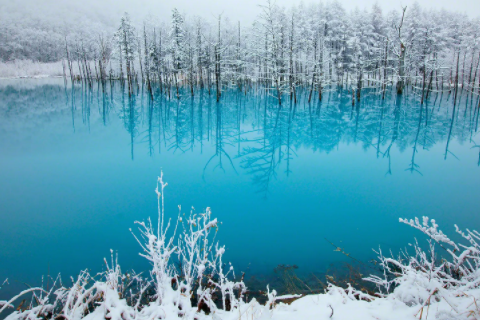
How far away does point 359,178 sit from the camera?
9.33m

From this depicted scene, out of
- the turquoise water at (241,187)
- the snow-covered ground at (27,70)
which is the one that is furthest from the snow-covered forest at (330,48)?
the snow-covered ground at (27,70)

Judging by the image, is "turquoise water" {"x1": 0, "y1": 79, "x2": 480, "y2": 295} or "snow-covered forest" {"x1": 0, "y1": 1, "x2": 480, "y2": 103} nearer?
"turquoise water" {"x1": 0, "y1": 79, "x2": 480, "y2": 295}

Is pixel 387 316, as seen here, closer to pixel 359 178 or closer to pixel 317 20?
pixel 359 178

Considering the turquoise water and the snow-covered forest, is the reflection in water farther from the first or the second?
the snow-covered forest

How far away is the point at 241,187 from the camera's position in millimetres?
8617

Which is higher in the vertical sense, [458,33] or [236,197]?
[458,33]

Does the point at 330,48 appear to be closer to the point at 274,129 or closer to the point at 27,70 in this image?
the point at 274,129

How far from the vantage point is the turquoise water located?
5664mm

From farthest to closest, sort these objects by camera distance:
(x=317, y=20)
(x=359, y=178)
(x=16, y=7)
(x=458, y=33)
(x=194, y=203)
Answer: (x=16, y=7)
(x=458, y=33)
(x=317, y=20)
(x=359, y=178)
(x=194, y=203)

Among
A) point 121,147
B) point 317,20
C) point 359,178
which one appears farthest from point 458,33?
point 121,147

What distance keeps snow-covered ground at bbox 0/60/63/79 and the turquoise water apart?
67731mm

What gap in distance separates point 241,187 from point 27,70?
8823cm

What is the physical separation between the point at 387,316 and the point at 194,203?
543 cm

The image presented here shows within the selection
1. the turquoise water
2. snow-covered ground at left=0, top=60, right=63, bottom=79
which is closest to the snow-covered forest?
the turquoise water
